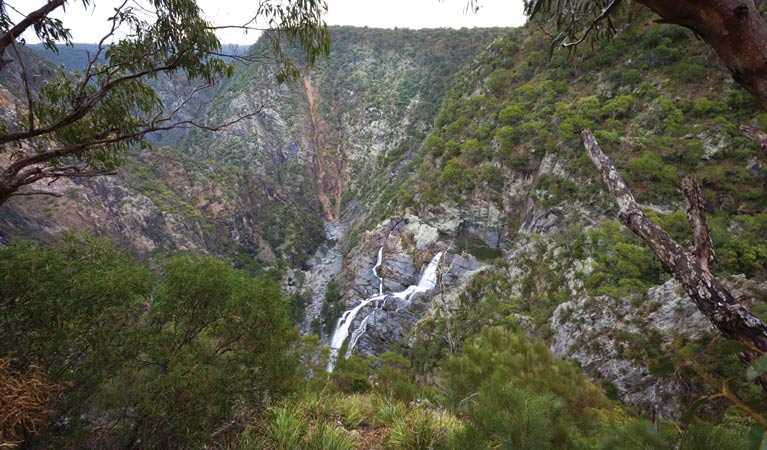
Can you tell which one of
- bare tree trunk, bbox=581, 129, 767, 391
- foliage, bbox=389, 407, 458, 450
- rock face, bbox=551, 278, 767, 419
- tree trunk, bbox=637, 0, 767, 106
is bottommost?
rock face, bbox=551, 278, 767, 419

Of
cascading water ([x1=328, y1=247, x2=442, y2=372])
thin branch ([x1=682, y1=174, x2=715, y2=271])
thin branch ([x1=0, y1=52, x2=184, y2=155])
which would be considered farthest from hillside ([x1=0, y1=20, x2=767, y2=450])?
thin branch ([x1=0, y1=52, x2=184, y2=155])

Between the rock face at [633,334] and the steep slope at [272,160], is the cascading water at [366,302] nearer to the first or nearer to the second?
the rock face at [633,334]

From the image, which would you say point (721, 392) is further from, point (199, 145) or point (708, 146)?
point (199, 145)

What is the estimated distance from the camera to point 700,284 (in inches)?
93.0

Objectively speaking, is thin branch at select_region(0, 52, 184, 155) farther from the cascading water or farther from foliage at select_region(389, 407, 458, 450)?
the cascading water

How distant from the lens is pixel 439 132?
3356cm

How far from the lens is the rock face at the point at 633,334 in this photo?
8.15 meters

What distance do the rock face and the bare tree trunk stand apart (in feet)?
22.1

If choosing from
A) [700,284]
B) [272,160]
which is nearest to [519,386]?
[700,284]

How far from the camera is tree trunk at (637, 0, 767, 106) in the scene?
1500 millimetres

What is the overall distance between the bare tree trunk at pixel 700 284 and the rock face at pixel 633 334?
6749 mm

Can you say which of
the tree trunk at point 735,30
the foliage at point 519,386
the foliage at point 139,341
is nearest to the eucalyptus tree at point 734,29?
the tree trunk at point 735,30

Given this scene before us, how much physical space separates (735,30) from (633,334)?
10420 mm

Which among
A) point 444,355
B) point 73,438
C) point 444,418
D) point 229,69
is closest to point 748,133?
point 444,418
